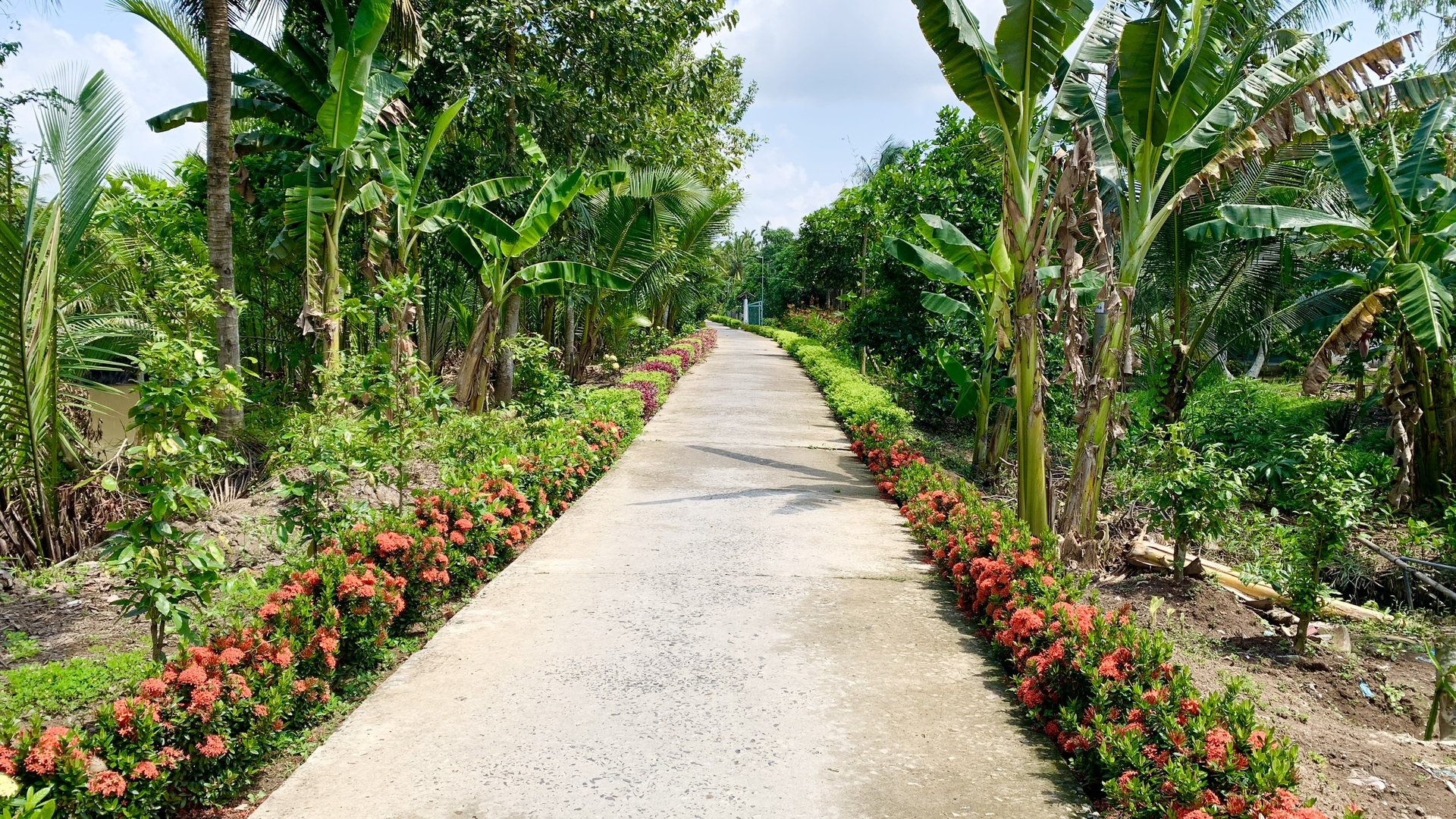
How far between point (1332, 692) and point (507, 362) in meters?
10.4

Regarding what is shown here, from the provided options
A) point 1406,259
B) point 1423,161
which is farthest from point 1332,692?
point 1423,161

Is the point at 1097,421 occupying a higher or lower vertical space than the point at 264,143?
lower

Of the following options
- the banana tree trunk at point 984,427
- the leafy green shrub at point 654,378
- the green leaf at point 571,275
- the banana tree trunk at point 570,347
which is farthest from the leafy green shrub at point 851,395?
the banana tree trunk at point 570,347

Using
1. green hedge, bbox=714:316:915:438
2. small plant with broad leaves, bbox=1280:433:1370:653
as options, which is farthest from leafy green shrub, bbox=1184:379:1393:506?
green hedge, bbox=714:316:915:438

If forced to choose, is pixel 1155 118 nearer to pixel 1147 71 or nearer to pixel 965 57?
pixel 1147 71

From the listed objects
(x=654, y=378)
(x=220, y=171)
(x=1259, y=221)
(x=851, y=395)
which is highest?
(x=220, y=171)

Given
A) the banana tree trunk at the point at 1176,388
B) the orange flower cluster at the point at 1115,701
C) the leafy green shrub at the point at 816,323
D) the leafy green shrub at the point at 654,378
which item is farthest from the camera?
the leafy green shrub at the point at 816,323

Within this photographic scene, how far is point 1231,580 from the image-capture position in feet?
21.2

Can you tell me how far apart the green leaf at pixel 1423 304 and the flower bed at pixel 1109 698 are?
371cm

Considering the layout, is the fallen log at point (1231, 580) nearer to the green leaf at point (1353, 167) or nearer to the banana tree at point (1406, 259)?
the banana tree at point (1406, 259)

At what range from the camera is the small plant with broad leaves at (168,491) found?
3.49m

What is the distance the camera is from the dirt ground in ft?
11.1

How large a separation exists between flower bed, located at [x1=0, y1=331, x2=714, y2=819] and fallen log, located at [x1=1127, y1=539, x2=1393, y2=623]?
14.7ft

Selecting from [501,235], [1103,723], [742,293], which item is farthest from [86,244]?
[742,293]
